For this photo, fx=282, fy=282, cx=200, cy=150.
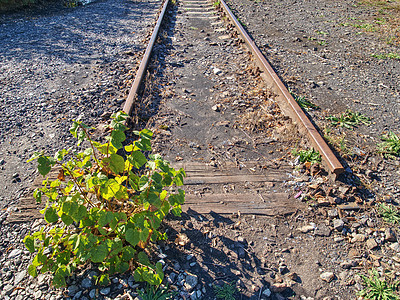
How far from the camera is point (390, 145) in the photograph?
3.70 metres

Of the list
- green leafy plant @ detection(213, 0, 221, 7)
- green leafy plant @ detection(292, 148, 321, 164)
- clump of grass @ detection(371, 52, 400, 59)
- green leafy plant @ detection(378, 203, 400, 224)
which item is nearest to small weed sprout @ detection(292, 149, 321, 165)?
green leafy plant @ detection(292, 148, 321, 164)

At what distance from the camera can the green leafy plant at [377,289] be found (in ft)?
7.01

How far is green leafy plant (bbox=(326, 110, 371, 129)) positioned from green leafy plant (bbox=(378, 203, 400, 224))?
1.50m

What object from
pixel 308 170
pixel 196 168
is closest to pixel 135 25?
pixel 196 168

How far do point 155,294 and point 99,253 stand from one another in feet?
1.75

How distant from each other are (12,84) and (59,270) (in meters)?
4.30

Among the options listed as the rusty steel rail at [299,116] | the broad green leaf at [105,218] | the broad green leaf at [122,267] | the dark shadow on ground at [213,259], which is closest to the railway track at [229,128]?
the rusty steel rail at [299,116]

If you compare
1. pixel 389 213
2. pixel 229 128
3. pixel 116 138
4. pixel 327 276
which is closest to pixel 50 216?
pixel 116 138

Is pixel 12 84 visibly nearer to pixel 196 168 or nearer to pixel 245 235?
pixel 196 168

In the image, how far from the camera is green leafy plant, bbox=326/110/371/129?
13.5 ft

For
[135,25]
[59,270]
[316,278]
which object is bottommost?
[316,278]

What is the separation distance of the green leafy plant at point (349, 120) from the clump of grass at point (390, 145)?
39 cm

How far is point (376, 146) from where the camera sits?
3.73m

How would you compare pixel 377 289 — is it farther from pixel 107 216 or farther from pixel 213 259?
pixel 107 216
